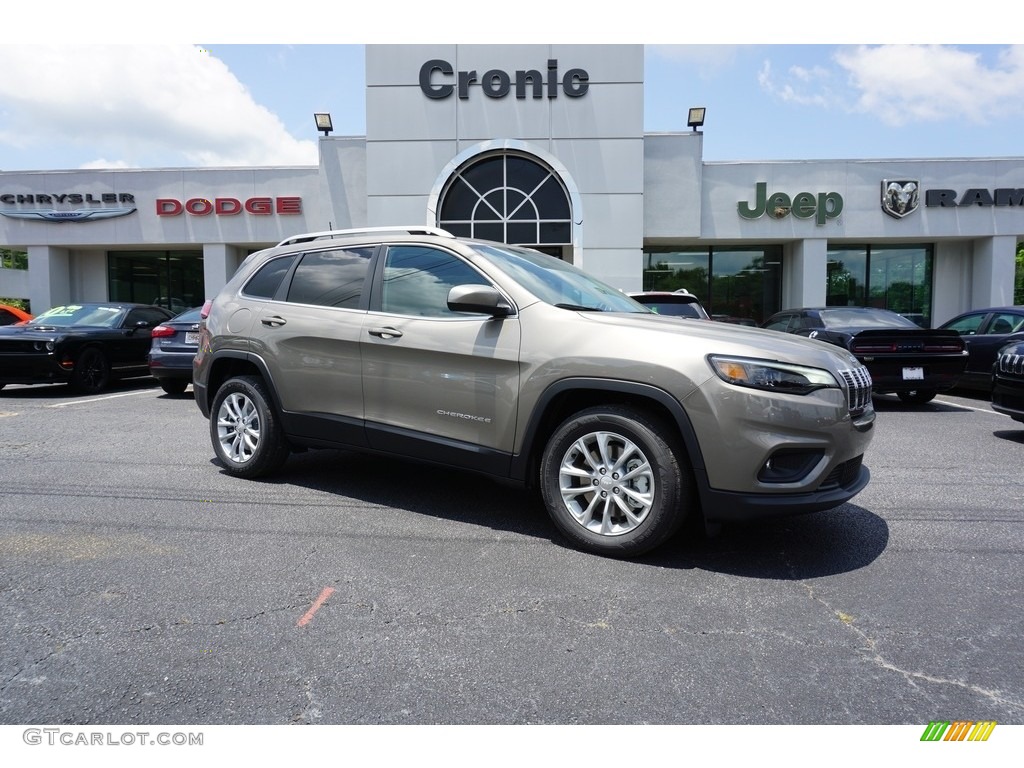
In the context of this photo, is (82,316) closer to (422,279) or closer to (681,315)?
(422,279)

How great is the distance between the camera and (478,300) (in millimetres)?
3789

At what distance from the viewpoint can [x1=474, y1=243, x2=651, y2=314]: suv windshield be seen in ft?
13.5

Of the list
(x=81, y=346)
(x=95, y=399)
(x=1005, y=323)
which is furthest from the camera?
(x=81, y=346)

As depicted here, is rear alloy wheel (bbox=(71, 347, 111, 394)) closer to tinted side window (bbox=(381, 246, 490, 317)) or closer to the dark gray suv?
the dark gray suv

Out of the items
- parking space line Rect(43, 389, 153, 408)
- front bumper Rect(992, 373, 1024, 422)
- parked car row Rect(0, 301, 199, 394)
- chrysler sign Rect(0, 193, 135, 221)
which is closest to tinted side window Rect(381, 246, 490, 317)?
front bumper Rect(992, 373, 1024, 422)

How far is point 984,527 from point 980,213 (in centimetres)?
1959

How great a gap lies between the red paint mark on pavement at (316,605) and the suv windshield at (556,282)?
1.97 meters

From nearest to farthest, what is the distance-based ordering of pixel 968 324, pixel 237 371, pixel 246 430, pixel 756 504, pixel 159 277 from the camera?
1. pixel 756 504
2. pixel 246 430
3. pixel 237 371
4. pixel 968 324
5. pixel 159 277

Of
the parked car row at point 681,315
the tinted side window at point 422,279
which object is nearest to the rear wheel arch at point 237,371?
the tinted side window at point 422,279

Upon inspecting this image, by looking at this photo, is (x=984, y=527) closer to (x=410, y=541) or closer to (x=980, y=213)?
(x=410, y=541)

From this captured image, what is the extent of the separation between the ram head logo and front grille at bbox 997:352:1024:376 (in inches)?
564

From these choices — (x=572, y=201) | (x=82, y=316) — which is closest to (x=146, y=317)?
(x=82, y=316)

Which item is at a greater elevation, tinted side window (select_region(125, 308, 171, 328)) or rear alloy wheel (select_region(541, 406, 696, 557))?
tinted side window (select_region(125, 308, 171, 328))

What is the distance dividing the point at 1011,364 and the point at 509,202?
13303 millimetres
